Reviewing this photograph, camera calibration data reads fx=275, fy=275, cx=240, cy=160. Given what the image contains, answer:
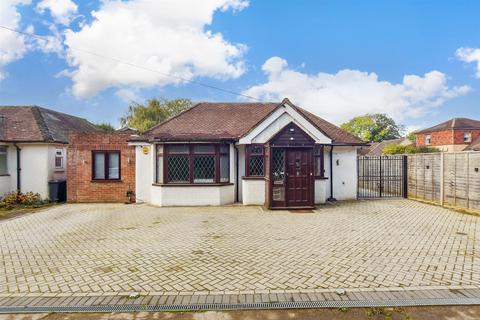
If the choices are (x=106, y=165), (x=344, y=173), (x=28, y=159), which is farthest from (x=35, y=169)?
(x=344, y=173)

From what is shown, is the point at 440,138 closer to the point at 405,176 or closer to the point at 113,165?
the point at 405,176

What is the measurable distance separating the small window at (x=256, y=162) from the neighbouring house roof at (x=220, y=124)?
0.89 metres

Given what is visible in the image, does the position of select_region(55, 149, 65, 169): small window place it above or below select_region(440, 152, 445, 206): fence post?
above

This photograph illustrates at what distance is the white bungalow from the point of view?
36.2 ft

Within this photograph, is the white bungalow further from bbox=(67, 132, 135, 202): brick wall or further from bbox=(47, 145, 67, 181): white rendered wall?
bbox=(47, 145, 67, 181): white rendered wall

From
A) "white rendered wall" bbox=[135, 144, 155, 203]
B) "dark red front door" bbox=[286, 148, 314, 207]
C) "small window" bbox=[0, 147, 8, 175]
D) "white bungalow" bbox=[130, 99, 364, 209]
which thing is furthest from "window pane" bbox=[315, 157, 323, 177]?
"small window" bbox=[0, 147, 8, 175]

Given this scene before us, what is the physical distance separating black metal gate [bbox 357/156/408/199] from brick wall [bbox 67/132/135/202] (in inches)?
464

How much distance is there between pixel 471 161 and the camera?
→ 32.8 ft

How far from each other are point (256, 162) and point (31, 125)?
40.1ft

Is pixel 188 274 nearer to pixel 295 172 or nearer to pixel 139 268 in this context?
pixel 139 268

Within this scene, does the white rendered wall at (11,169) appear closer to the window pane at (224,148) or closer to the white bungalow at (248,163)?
the white bungalow at (248,163)

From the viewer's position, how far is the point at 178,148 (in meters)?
11.9

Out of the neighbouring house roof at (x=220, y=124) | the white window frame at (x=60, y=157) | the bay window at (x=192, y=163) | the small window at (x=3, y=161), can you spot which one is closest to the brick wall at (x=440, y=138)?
the neighbouring house roof at (x=220, y=124)

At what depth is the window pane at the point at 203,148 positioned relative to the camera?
11.9 meters
